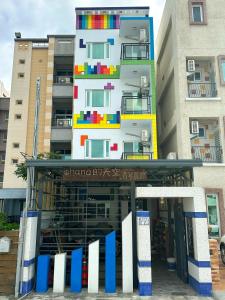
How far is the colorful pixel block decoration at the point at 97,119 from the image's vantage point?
67.3 ft

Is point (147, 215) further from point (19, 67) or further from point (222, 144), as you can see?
point (19, 67)

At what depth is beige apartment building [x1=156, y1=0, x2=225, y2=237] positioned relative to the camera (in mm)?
15758

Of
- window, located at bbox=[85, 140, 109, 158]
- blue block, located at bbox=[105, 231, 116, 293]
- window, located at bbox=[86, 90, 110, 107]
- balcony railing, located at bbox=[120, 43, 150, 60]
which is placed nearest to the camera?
blue block, located at bbox=[105, 231, 116, 293]

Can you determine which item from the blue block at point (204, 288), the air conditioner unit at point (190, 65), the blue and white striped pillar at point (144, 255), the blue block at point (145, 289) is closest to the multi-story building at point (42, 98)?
the air conditioner unit at point (190, 65)

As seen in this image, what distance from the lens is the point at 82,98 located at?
21047 mm

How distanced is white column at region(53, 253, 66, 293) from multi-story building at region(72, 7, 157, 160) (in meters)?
10.1

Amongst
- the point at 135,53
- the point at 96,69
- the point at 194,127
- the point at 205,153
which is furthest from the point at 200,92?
the point at 96,69

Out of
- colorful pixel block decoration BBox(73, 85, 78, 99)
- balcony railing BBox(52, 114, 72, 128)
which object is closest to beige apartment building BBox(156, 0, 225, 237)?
colorful pixel block decoration BBox(73, 85, 78, 99)

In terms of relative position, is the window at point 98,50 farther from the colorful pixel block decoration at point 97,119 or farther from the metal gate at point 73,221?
the metal gate at point 73,221

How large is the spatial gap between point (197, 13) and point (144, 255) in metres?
15.9

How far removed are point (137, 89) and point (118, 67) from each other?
2.27 metres

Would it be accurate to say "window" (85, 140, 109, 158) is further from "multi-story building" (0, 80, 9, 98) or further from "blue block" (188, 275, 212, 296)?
"multi-story building" (0, 80, 9, 98)

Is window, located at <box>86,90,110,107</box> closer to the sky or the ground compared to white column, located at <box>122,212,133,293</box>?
closer to the sky

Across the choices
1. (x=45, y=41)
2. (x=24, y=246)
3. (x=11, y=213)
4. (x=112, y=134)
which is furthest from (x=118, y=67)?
(x=24, y=246)
